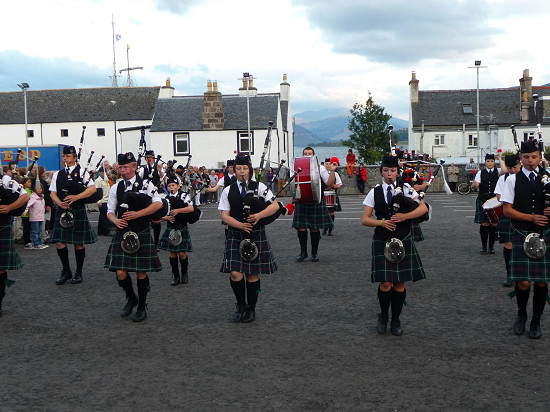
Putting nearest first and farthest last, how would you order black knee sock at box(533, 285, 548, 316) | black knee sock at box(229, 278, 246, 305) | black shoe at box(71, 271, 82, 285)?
black knee sock at box(533, 285, 548, 316) < black knee sock at box(229, 278, 246, 305) < black shoe at box(71, 271, 82, 285)

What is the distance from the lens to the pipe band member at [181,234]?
8578 millimetres

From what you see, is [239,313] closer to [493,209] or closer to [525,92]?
[493,209]

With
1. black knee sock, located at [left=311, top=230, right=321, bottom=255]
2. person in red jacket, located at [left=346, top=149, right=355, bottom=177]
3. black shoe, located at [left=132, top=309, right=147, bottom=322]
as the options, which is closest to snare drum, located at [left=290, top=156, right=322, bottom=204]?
black knee sock, located at [left=311, top=230, right=321, bottom=255]

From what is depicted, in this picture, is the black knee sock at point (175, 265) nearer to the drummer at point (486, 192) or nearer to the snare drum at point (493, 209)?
the snare drum at point (493, 209)

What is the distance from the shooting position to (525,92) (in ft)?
181

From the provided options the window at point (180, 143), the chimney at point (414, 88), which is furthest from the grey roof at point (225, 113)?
the chimney at point (414, 88)

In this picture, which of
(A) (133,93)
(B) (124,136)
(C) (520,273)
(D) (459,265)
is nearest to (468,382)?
(C) (520,273)

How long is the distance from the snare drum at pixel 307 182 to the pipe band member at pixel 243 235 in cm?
387

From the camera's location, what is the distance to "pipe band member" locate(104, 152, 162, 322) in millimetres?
6449

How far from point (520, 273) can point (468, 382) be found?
5.15ft

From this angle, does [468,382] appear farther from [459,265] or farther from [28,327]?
[459,265]

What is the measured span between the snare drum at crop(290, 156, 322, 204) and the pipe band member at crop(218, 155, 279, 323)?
3.87 m

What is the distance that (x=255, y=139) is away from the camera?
4262cm

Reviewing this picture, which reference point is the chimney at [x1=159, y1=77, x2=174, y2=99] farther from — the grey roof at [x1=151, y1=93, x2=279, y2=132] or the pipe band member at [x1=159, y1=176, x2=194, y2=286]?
the pipe band member at [x1=159, y1=176, x2=194, y2=286]
